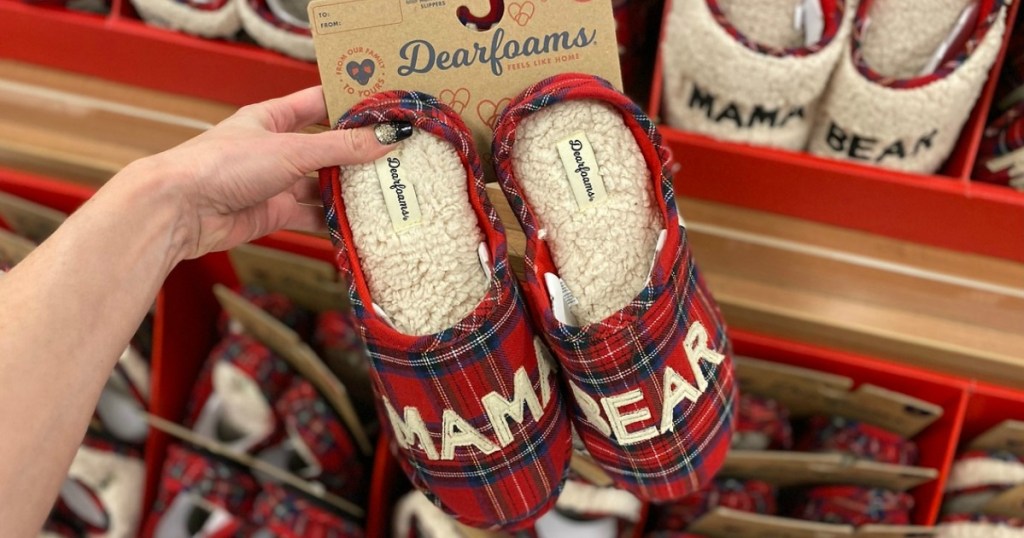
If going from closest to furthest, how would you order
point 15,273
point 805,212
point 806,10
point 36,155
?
1. point 15,273
2. point 806,10
3. point 805,212
4. point 36,155

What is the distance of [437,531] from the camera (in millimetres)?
860

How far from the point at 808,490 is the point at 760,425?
10 cm

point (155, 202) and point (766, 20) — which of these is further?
point (766, 20)

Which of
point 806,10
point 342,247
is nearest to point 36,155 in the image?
point 342,247

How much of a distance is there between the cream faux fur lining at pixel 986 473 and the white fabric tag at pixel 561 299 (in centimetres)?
63

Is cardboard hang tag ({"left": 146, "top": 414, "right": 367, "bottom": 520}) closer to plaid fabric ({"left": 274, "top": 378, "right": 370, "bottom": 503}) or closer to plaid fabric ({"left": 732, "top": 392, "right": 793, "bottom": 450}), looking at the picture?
plaid fabric ({"left": 274, "top": 378, "right": 370, "bottom": 503})

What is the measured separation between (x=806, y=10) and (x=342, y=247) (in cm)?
62

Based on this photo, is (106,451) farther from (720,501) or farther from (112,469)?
(720,501)

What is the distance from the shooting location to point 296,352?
0.92m

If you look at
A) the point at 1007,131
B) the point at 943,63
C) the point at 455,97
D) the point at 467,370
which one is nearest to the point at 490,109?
the point at 455,97

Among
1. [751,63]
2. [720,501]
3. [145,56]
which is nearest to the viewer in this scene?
[751,63]

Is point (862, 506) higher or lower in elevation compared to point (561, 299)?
lower

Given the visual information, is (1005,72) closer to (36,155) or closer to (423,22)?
(423,22)

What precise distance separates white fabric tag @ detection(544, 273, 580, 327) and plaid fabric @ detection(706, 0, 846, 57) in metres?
0.40
